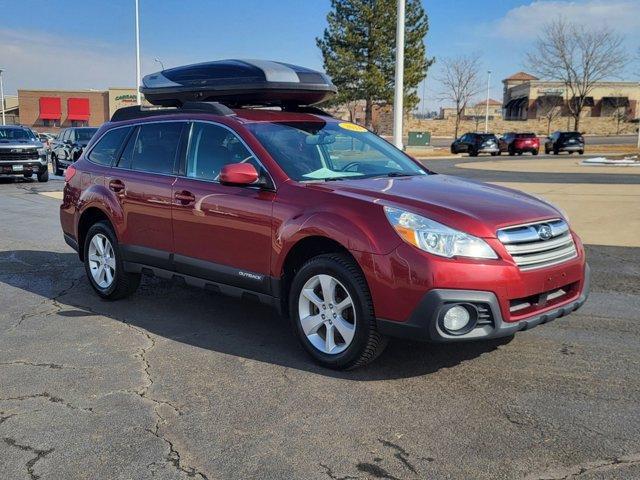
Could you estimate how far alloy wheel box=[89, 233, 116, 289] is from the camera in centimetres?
621

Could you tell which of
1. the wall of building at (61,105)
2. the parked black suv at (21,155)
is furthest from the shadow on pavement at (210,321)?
the wall of building at (61,105)

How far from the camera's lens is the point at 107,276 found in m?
6.25

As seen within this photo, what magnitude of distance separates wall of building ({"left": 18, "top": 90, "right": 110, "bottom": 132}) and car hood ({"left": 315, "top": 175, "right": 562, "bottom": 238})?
7889 centimetres

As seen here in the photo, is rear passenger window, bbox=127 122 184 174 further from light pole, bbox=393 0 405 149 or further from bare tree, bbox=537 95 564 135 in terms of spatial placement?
Answer: bare tree, bbox=537 95 564 135

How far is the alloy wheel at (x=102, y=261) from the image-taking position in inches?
244

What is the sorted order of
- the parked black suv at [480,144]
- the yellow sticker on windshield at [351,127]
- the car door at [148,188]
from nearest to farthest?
the car door at [148,188]
the yellow sticker on windshield at [351,127]
the parked black suv at [480,144]

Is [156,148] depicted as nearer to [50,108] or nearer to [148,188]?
[148,188]

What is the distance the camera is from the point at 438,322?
3.82 m

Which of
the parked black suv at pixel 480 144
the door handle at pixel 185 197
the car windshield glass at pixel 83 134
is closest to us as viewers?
the door handle at pixel 185 197

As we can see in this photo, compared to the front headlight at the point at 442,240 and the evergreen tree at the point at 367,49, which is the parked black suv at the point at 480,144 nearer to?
the evergreen tree at the point at 367,49

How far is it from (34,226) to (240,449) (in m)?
9.27

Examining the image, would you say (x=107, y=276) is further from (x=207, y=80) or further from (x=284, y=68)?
(x=284, y=68)

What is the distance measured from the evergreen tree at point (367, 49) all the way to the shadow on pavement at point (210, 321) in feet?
118

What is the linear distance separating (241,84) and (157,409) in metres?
2.81
